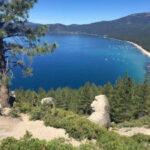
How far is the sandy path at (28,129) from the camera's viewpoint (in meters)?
12.3

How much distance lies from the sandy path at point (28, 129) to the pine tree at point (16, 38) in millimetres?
3750

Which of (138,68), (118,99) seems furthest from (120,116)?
(138,68)

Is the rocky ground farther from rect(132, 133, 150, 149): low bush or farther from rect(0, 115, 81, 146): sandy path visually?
rect(132, 133, 150, 149): low bush

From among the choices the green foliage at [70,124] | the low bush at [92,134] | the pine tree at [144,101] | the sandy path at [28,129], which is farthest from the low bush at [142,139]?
the pine tree at [144,101]

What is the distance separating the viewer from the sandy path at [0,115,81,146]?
12.3 meters

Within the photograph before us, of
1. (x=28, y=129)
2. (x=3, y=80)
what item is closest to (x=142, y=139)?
(x=28, y=129)

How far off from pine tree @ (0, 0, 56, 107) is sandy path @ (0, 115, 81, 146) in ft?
12.3

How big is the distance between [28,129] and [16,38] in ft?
26.4

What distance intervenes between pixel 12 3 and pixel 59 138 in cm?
1060

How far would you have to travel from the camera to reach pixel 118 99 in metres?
45.7

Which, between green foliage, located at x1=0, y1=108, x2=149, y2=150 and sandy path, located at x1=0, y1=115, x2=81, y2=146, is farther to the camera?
sandy path, located at x1=0, y1=115, x2=81, y2=146

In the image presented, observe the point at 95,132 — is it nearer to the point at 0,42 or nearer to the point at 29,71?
the point at 29,71

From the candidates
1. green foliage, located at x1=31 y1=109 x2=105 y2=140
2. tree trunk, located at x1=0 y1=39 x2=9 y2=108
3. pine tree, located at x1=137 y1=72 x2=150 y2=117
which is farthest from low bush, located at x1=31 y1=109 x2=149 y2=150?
pine tree, located at x1=137 y1=72 x2=150 y2=117

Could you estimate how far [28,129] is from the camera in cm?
1363
